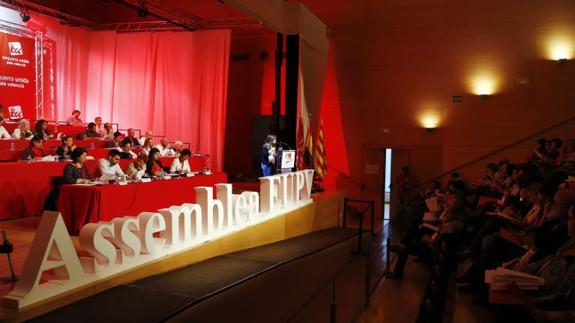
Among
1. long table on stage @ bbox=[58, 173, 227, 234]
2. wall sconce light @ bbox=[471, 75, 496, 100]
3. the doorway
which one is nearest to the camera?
long table on stage @ bbox=[58, 173, 227, 234]

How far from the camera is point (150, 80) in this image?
11852mm

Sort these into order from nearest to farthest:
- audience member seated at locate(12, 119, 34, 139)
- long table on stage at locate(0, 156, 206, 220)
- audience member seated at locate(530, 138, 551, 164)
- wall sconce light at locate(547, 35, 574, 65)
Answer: long table on stage at locate(0, 156, 206, 220)
audience member seated at locate(530, 138, 551, 164)
audience member seated at locate(12, 119, 34, 139)
wall sconce light at locate(547, 35, 574, 65)

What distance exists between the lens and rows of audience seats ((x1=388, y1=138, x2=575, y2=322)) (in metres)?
3.11

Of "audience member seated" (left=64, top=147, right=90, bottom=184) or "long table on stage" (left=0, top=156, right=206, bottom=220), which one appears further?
"long table on stage" (left=0, top=156, right=206, bottom=220)

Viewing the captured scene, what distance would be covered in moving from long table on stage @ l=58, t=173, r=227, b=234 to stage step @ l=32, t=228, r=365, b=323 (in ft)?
6.29

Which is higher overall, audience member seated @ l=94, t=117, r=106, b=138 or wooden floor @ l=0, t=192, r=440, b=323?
audience member seated @ l=94, t=117, r=106, b=138

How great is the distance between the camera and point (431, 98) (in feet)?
35.6

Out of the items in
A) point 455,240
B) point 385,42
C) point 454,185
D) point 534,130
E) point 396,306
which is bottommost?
point 396,306

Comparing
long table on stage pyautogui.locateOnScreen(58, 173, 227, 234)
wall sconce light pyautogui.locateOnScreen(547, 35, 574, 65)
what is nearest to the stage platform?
long table on stage pyautogui.locateOnScreen(58, 173, 227, 234)

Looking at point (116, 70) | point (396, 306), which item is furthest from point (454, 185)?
point (116, 70)

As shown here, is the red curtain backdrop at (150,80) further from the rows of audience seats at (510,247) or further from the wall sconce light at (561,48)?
the wall sconce light at (561,48)

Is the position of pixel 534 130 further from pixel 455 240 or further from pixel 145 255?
pixel 145 255

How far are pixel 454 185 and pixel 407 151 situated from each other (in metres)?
5.21

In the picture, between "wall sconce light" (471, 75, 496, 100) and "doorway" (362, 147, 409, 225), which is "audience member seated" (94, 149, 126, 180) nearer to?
"doorway" (362, 147, 409, 225)
